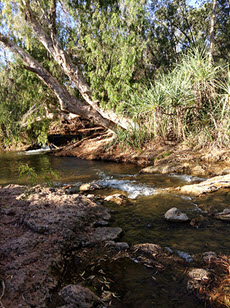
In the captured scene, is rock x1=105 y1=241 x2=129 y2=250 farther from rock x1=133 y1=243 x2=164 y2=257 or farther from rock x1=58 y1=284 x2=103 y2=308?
rock x1=58 y1=284 x2=103 y2=308

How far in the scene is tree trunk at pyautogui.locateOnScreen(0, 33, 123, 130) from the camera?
10250 mm

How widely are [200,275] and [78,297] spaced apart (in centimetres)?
120

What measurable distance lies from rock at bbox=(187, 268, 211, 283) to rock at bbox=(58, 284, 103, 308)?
3.12 ft

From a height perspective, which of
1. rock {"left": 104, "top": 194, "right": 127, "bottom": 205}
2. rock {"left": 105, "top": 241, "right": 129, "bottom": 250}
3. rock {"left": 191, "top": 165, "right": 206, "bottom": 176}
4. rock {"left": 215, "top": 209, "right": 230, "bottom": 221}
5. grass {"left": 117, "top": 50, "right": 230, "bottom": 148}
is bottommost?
rock {"left": 191, "top": 165, "right": 206, "bottom": 176}

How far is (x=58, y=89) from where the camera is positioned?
10.6 metres

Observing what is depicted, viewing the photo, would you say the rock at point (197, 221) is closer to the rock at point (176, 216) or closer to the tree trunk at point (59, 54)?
the rock at point (176, 216)

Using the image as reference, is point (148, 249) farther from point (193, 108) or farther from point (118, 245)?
point (193, 108)

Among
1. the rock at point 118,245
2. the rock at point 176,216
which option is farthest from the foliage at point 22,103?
the rock at point 118,245

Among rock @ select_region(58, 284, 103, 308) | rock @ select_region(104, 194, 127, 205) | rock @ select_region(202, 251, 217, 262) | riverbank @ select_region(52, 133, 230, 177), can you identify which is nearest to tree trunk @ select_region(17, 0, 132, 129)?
riverbank @ select_region(52, 133, 230, 177)

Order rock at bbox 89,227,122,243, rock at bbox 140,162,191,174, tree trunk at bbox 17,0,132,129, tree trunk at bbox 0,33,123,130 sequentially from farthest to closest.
Result: tree trunk at bbox 0,33,123,130, tree trunk at bbox 17,0,132,129, rock at bbox 140,162,191,174, rock at bbox 89,227,122,243

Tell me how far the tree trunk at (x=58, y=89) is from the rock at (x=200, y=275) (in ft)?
29.7

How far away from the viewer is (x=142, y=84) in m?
11.0

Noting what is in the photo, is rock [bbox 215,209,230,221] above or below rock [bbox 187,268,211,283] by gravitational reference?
below

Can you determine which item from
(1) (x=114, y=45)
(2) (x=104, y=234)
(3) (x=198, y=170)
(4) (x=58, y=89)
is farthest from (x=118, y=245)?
(1) (x=114, y=45)
